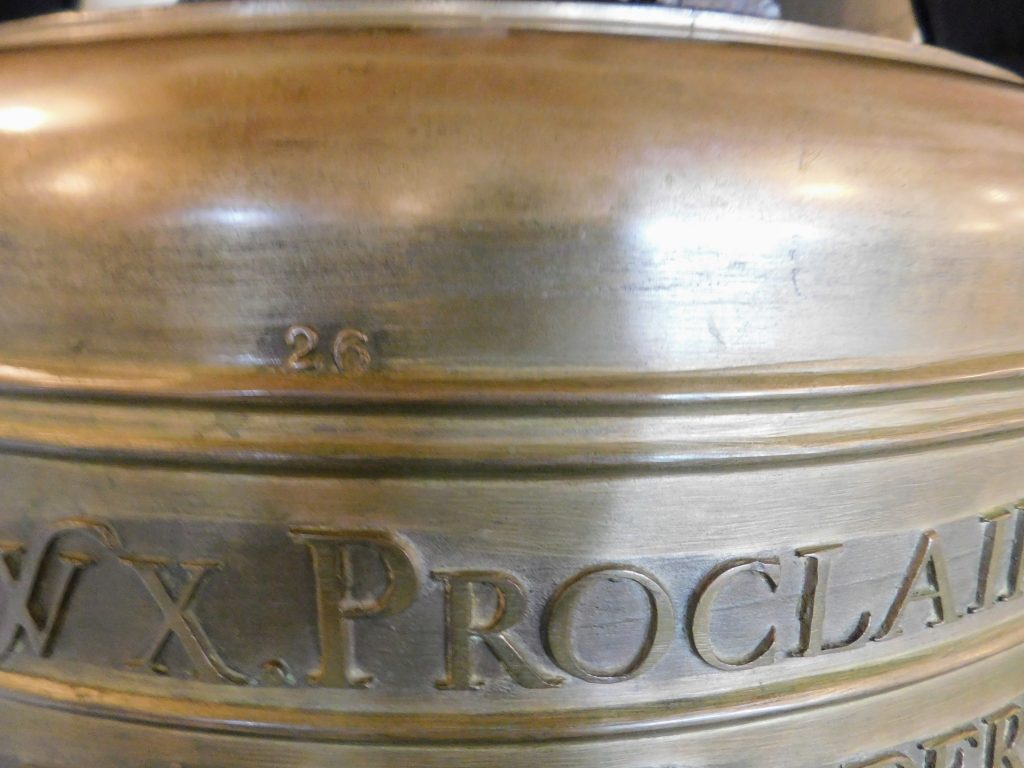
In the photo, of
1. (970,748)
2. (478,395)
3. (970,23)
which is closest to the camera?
(478,395)

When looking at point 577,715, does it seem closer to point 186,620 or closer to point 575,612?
point 575,612

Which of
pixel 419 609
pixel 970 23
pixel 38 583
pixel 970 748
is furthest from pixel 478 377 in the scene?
pixel 970 23

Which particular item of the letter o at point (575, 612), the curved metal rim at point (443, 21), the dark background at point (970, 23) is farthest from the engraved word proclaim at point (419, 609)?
the dark background at point (970, 23)

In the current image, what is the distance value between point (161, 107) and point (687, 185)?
0.77 feet

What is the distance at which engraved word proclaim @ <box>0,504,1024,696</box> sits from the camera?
1.26 feet

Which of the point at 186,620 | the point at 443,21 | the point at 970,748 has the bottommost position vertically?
the point at 970,748

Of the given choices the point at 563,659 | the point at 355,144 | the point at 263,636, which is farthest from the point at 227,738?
the point at 355,144

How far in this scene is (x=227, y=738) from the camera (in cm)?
40

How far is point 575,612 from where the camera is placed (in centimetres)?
39

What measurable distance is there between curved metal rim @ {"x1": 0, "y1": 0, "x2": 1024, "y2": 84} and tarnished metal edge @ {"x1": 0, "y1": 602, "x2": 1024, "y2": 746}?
1.03 feet

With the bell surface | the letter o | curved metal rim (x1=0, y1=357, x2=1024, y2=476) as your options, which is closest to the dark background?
the bell surface

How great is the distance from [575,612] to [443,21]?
0.91 ft

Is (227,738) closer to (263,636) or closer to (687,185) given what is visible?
(263,636)

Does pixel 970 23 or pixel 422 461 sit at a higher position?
pixel 970 23
